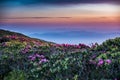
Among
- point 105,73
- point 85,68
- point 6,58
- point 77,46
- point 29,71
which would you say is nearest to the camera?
point 105,73

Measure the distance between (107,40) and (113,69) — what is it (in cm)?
588

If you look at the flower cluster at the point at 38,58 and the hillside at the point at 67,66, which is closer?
the hillside at the point at 67,66

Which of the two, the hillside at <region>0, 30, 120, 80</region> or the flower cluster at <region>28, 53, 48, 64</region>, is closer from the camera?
the hillside at <region>0, 30, 120, 80</region>

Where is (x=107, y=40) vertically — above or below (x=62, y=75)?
Answer: above

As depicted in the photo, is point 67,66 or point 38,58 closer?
point 67,66

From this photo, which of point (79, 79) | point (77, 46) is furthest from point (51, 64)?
point (77, 46)

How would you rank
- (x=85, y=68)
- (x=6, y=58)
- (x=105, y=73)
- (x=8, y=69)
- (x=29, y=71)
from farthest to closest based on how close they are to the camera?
1. (x=6, y=58)
2. (x=8, y=69)
3. (x=29, y=71)
4. (x=85, y=68)
5. (x=105, y=73)

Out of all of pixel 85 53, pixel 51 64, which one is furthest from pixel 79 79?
pixel 85 53

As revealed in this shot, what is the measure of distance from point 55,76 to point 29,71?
166 cm

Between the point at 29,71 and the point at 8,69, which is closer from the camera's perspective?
the point at 29,71

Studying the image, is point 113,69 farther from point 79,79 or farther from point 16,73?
point 16,73

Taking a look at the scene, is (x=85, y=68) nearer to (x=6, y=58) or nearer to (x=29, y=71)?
(x=29, y=71)

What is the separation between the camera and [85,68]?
1187 cm

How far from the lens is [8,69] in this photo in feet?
47.3
